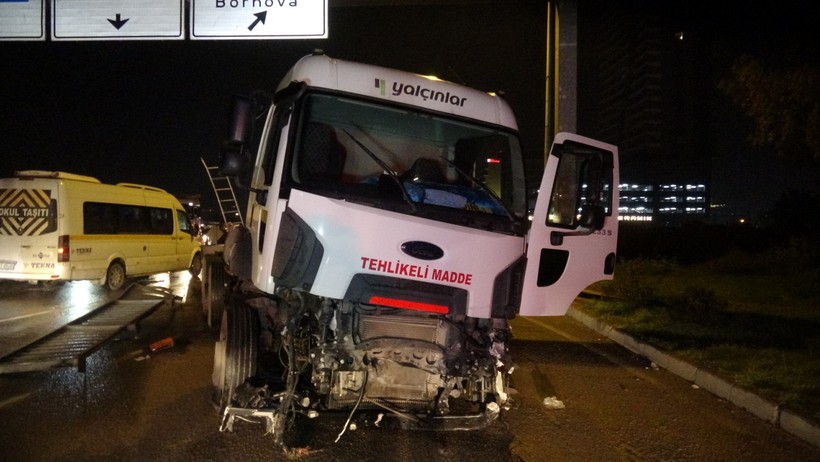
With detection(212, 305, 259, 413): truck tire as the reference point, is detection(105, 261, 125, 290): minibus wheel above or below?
below

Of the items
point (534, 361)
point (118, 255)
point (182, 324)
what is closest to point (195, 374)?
point (182, 324)

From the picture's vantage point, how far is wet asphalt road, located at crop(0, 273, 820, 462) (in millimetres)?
4457

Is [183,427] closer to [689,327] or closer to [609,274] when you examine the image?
[609,274]

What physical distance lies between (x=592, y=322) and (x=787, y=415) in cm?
524

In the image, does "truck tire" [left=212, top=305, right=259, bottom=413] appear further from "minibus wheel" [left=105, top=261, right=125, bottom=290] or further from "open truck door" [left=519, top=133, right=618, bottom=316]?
"minibus wheel" [left=105, top=261, right=125, bottom=290]

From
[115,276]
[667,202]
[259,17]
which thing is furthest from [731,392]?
[667,202]

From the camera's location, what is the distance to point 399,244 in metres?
4.11

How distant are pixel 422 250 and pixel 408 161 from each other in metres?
1.10

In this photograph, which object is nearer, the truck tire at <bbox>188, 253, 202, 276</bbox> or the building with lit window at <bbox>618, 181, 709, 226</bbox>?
the truck tire at <bbox>188, 253, 202, 276</bbox>

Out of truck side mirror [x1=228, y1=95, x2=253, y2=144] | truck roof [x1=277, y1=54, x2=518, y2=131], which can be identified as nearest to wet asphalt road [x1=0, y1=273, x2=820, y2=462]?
truck side mirror [x1=228, y1=95, x2=253, y2=144]

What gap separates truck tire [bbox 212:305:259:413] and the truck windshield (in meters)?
1.47

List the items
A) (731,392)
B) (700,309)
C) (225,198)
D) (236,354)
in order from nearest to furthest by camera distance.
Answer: (236,354) → (731,392) → (225,198) → (700,309)

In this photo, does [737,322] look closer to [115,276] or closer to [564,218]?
[564,218]

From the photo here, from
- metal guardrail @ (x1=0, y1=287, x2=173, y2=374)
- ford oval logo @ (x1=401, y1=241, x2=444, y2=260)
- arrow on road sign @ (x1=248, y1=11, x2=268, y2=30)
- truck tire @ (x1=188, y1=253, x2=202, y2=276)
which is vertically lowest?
truck tire @ (x1=188, y1=253, x2=202, y2=276)
